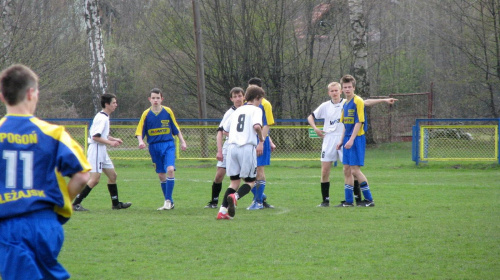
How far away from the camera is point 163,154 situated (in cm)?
973

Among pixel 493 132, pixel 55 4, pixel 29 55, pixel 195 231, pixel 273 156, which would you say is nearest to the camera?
pixel 195 231

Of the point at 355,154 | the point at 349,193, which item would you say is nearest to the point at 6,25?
the point at 349,193

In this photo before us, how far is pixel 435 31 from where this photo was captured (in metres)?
26.6

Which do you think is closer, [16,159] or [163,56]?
[16,159]

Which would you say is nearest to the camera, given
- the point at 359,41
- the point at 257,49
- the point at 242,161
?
the point at 242,161

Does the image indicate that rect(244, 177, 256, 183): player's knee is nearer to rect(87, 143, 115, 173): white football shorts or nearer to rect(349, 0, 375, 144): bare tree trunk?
rect(87, 143, 115, 173): white football shorts

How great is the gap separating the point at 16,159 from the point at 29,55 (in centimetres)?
1932

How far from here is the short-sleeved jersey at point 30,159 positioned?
10.7ft

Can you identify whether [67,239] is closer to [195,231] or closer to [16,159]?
[195,231]

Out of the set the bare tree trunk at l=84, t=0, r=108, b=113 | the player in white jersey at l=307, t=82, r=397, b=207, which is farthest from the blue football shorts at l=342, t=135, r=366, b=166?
the bare tree trunk at l=84, t=0, r=108, b=113

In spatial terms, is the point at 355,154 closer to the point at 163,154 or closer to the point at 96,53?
the point at 163,154

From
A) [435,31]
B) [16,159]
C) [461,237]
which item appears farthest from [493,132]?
[16,159]

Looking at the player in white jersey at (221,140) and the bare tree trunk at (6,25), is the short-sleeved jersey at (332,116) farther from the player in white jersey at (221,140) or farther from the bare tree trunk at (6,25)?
the bare tree trunk at (6,25)

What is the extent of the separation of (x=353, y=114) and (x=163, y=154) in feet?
9.85
